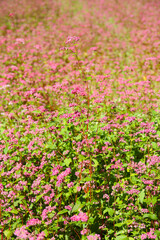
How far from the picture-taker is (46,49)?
10.1 m

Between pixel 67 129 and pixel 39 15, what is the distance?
560 inches

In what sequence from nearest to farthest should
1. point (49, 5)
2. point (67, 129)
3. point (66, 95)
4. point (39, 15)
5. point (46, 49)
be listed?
point (67, 129) → point (66, 95) → point (46, 49) → point (39, 15) → point (49, 5)

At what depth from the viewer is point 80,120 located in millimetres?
3652

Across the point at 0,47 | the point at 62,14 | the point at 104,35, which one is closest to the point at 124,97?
the point at 104,35

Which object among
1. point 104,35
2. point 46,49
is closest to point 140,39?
point 104,35

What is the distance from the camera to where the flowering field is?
9.04 ft

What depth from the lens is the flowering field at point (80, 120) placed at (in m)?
2.75

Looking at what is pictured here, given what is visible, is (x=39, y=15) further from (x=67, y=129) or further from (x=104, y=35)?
(x=67, y=129)

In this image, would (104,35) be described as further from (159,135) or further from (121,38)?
(159,135)

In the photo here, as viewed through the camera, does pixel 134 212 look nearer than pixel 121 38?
Yes

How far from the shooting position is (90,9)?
16.0 metres

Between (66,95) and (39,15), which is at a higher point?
(39,15)

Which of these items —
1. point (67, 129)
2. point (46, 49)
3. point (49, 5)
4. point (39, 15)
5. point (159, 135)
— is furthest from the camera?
point (49, 5)

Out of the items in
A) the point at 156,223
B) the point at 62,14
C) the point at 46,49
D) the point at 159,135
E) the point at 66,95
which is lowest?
the point at 156,223
